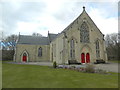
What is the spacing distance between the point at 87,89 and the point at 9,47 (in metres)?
51.9

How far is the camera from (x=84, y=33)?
28.4m

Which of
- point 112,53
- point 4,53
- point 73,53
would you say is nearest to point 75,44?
point 73,53

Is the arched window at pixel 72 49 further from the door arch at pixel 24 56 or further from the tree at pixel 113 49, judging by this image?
the tree at pixel 113 49

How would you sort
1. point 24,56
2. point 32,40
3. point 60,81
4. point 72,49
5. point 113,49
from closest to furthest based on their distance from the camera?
point 60,81 < point 72,49 < point 24,56 < point 32,40 < point 113,49

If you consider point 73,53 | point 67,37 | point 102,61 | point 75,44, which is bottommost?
A: point 102,61

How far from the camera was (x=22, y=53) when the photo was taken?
38406 mm

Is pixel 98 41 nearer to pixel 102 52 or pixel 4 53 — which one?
pixel 102 52

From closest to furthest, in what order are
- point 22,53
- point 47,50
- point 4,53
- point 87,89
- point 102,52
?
point 87,89 < point 102,52 < point 22,53 < point 47,50 < point 4,53

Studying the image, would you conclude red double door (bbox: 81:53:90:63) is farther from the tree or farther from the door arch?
the tree

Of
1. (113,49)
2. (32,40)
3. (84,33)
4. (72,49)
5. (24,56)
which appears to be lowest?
(24,56)

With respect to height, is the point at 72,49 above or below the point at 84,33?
below

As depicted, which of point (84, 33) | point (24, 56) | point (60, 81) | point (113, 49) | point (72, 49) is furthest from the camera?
point (113, 49)

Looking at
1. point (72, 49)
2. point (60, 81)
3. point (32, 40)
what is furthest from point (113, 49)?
point (60, 81)

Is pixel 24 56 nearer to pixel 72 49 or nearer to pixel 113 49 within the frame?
pixel 72 49
